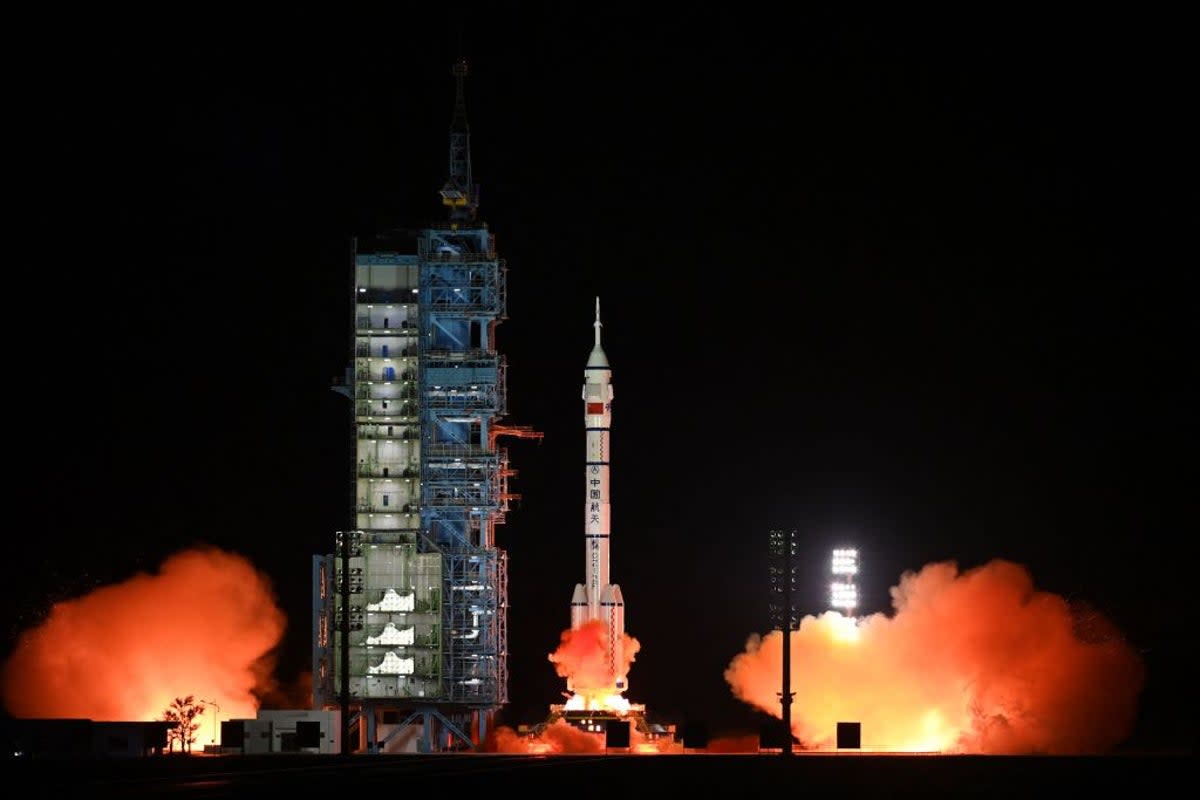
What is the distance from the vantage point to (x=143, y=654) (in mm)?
95875

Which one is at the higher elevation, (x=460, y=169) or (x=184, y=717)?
(x=460, y=169)

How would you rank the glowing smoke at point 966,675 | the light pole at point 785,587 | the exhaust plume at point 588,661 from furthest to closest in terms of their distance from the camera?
the exhaust plume at point 588,661 < the glowing smoke at point 966,675 < the light pole at point 785,587

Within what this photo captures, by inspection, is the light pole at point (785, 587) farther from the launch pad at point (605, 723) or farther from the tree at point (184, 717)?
the tree at point (184, 717)

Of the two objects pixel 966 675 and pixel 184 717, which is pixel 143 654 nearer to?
pixel 184 717

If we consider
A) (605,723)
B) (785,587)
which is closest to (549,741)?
(605,723)

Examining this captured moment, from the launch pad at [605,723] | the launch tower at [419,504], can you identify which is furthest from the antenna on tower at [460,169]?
the launch pad at [605,723]

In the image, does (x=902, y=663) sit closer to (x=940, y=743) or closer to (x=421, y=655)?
(x=940, y=743)

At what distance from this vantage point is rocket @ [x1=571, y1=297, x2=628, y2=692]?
101125mm

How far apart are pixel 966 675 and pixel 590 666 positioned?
16.0 meters

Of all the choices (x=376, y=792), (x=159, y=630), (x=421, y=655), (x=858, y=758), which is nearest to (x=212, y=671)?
(x=159, y=630)

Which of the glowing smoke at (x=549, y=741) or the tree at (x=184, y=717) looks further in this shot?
the glowing smoke at (x=549, y=741)

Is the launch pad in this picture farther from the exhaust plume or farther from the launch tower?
the launch tower

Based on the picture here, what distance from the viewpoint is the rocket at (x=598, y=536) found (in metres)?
101

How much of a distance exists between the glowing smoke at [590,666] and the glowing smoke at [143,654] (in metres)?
11.5
